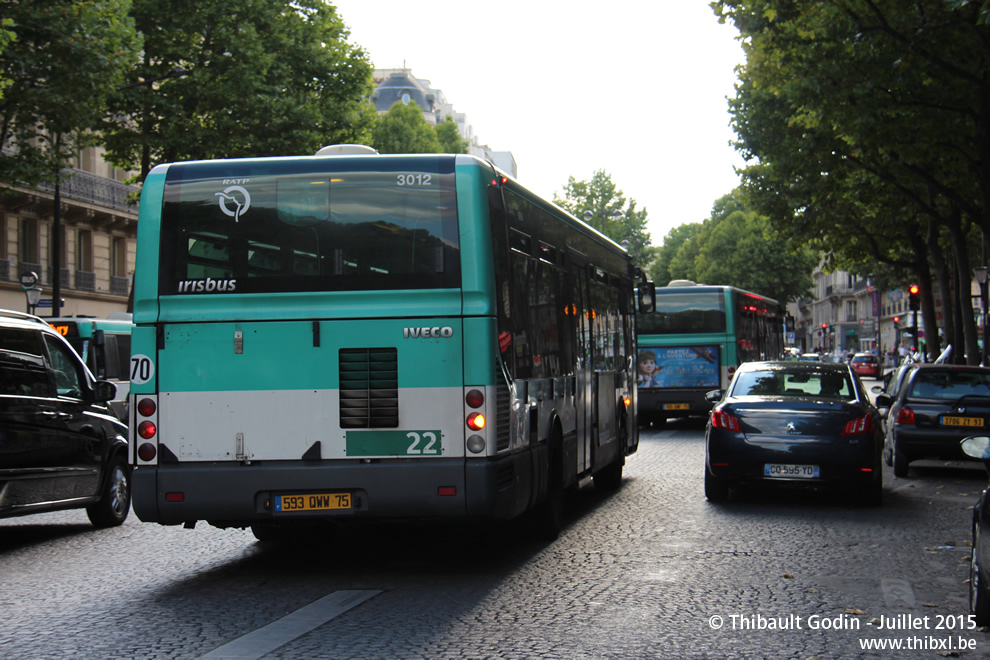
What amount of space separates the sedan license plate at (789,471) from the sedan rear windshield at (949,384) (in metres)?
4.91

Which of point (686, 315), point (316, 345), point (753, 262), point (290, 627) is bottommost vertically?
point (290, 627)

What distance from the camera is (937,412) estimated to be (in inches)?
635

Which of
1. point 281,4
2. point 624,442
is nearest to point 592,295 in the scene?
point 624,442

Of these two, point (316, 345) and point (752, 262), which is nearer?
point (316, 345)

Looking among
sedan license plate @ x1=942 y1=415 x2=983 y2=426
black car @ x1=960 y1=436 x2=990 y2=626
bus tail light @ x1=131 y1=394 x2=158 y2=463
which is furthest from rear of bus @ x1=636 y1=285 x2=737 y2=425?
black car @ x1=960 y1=436 x2=990 y2=626

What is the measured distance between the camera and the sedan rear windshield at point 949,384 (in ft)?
53.6

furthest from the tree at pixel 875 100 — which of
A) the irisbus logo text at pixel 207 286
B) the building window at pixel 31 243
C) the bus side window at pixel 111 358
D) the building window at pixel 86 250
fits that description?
the building window at pixel 86 250

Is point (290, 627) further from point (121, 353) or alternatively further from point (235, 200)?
point (121, 353)

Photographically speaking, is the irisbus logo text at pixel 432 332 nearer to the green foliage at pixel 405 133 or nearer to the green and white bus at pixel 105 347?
the green and white bus at pixel 105 347

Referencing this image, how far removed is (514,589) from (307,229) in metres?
2.78

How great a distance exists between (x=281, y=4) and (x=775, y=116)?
568 inches

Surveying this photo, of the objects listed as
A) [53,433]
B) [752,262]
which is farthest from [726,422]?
[752,262]

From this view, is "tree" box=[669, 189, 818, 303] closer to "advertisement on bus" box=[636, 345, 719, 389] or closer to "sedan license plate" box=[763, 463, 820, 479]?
"advertisement on bus" box=[636, 345, 719, 389]

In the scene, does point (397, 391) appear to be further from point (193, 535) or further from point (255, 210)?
point (193, 535)
